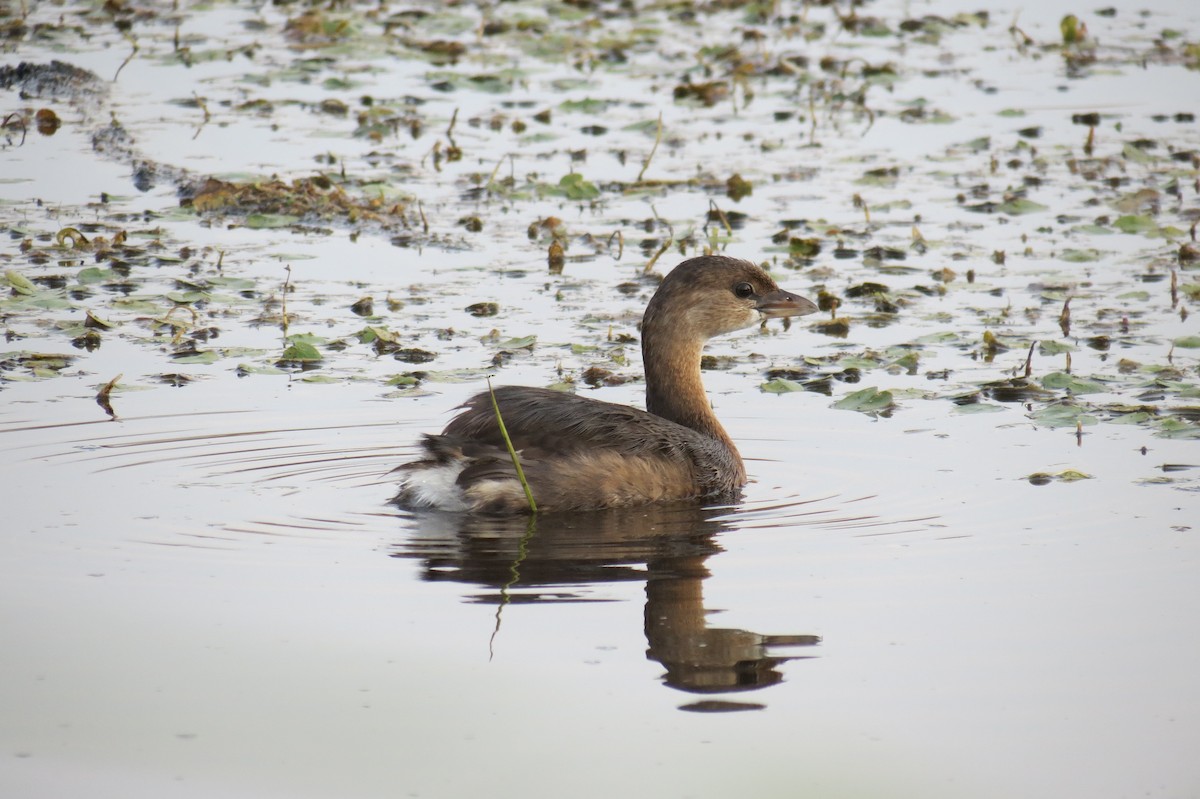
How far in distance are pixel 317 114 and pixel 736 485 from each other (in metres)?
8.22

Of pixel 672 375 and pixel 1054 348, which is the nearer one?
pixel 672 375

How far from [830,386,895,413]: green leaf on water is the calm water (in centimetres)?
17

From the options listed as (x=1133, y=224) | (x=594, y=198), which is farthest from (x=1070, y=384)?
(x=594, y=198)

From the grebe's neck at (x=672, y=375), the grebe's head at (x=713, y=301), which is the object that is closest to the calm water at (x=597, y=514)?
the grebe's neck at (x=672, y=375)

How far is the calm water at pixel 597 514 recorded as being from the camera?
194 inches

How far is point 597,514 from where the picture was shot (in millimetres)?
7328

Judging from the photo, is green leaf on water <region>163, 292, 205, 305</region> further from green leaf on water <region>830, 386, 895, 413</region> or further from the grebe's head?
green leaf on water <region>830, 386, 895, 413</region>

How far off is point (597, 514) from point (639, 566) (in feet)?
2.90

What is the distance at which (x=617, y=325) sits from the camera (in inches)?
387

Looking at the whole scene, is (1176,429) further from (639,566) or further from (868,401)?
(639,566)

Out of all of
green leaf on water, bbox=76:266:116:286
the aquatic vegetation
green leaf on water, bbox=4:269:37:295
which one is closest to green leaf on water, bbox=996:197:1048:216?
the aquatic vegetation

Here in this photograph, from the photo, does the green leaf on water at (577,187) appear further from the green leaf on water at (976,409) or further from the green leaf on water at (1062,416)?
the green leaf on water at (1062,416)

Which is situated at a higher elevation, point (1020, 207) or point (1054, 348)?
point (1020, 207)

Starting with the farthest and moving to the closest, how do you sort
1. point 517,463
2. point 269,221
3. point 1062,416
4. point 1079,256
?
point 269,221
point 1079,256
point 1062,416
point 517,463
